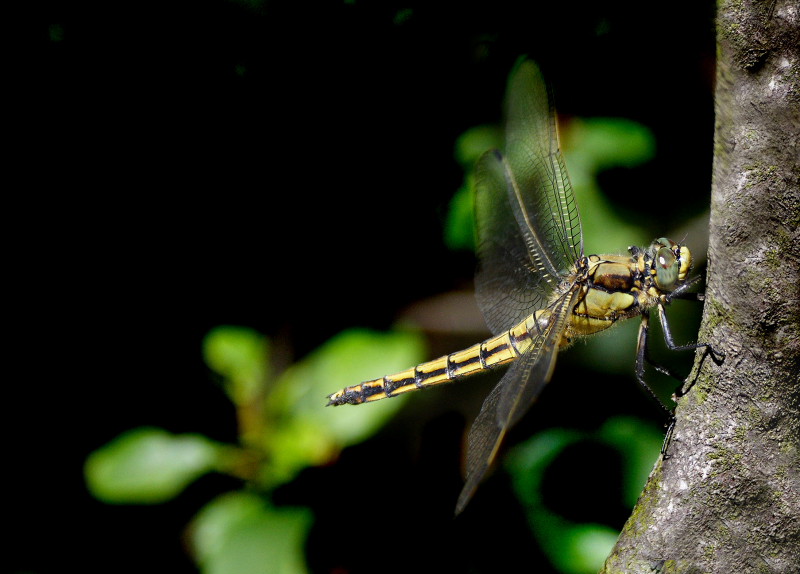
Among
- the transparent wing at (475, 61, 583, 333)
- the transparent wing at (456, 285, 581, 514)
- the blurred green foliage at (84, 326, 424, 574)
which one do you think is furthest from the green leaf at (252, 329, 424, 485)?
the transparent wing at (475, 61, 583, 333)

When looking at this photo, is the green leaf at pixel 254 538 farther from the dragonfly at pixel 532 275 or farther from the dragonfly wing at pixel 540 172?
the dragonfly wing at pixel 540 172

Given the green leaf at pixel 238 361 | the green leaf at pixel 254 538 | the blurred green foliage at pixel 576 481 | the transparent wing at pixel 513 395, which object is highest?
the green leaf at pixel 238 361

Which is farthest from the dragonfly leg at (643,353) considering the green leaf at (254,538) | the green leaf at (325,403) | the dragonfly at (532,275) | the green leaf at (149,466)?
the green leaf at (149,466)

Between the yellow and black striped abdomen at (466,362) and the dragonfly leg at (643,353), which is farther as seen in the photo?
the yellow and black striped abdomen at (466,362)

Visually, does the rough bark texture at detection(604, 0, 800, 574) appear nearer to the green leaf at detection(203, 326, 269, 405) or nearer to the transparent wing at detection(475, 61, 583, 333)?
the transparent wing at detection(475, 61, 583, 333)

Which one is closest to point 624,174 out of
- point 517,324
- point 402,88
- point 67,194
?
point 517,324
